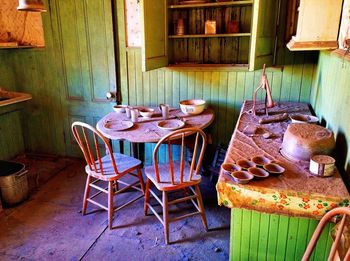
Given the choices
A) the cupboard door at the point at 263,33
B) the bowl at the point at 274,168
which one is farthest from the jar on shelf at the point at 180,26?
→ the bowl at the point at 274,168

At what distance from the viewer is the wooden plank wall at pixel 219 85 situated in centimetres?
269

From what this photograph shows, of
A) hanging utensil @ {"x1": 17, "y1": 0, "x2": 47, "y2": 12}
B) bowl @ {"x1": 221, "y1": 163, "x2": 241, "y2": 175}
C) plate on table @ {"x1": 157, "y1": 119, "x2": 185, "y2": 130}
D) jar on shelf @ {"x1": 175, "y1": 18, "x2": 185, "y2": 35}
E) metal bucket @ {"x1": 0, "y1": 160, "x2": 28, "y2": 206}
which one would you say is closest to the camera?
bowl @ {"x1": 221, "y1": 163, "x2": 241, "y2": 175}

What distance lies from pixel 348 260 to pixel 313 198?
0.37m

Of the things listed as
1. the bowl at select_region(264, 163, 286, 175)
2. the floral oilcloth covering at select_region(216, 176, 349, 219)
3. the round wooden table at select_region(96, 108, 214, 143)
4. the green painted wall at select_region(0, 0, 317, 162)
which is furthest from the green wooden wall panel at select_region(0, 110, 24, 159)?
the bowl at select_region(264, 163, 286, 175)

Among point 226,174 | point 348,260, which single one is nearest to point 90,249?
point 226,174

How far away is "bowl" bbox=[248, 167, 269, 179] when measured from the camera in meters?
1.42

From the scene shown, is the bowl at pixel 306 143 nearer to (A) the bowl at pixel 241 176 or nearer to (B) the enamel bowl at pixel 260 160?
(B) the enamel bowl at pixel 260 160

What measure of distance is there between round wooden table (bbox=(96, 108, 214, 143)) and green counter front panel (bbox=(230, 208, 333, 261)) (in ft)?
3.11

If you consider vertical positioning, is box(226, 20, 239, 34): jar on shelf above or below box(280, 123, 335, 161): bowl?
above

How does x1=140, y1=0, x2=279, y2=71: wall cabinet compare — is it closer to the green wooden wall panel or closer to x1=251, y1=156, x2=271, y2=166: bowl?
x1=251, y1=156, x2=271, y2=166: bowl

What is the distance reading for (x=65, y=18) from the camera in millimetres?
3080

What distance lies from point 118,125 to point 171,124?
458 millimetres

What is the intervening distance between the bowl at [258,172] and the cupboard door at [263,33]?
1028 millimetres

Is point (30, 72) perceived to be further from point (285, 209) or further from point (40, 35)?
point (285, 209)
